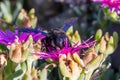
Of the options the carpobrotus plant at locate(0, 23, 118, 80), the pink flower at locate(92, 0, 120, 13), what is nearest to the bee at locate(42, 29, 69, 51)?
the carpobrotus plant at locate(0, 23, 118, 80)

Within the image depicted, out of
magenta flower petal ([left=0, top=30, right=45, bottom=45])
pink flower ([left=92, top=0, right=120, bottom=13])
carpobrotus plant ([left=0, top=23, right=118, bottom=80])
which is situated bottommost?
carpobrotus plant ([left=0, top=23, right=118, bottom=80])

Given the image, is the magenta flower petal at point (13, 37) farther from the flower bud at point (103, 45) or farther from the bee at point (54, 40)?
the flower bud at point (103, 45)

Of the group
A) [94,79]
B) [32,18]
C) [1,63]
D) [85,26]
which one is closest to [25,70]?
[1,63]

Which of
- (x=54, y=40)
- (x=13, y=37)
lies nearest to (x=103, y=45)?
(x=54, y=40)

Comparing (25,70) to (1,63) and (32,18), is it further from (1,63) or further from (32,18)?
(32,18)

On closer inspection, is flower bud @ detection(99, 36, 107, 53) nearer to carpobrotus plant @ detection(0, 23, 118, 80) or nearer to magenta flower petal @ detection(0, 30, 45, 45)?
carpobrotus plant @ detection(0, 23, 118, 80)

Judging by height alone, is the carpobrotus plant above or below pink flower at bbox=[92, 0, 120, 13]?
below

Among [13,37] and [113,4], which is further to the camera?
[113,4]

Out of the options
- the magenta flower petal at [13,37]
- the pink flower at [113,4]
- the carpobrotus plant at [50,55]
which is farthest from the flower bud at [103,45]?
the pink flower at [113,4]

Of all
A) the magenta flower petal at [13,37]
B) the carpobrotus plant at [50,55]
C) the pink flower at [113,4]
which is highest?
the pink flower at [113,4]

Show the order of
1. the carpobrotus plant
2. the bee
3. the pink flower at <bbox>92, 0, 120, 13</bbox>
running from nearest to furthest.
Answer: the carpobrotus plant
the bee
the pink flower at <bbox>92, 0, 120, 13</bbox>

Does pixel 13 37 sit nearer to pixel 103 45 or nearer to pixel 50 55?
pixel 50 55
